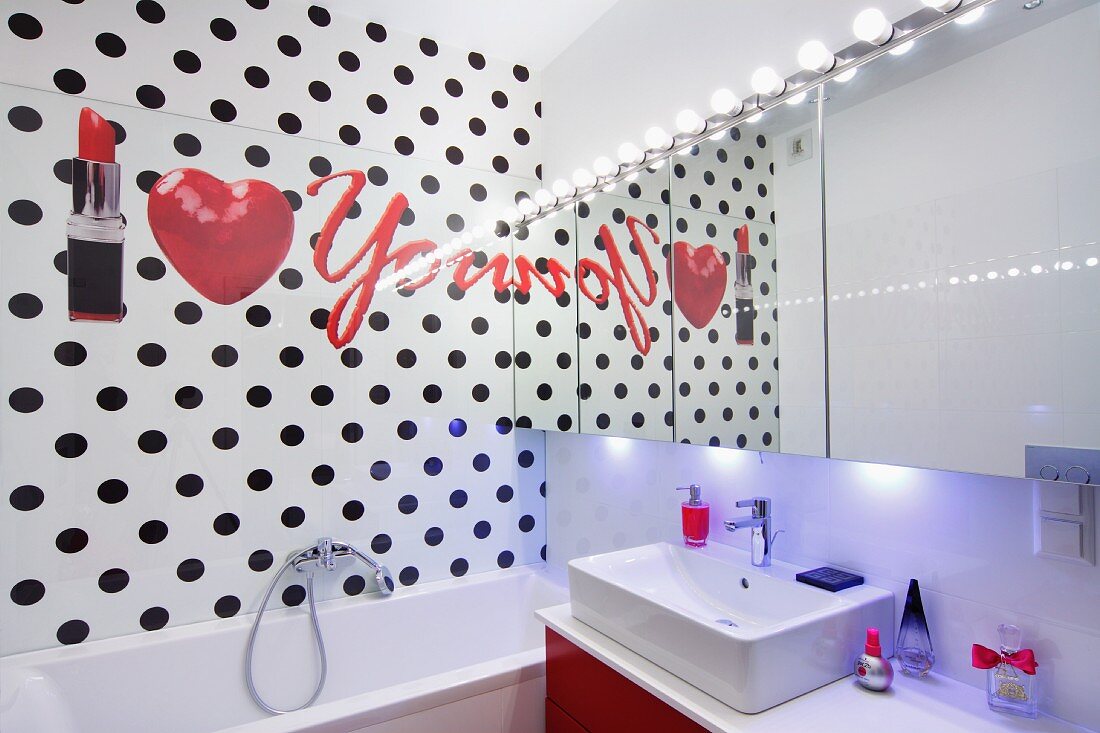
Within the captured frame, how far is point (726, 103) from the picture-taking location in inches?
66.1

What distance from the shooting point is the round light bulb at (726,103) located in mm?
1668

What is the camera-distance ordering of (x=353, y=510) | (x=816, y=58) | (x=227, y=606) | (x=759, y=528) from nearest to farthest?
(x=816, y=58) → (x=759, y=528) → (x=227, y=606) → (x=353, y=510)

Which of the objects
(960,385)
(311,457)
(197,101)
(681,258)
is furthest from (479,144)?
(960,385)

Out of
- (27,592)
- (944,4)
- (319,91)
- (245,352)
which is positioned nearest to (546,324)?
(245,352)

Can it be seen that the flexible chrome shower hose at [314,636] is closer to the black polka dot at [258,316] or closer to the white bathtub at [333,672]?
the white bathtub at [333,672]

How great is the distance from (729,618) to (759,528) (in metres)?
0.24

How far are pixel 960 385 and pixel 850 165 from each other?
524mm

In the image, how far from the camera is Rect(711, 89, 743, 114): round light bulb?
1668mm

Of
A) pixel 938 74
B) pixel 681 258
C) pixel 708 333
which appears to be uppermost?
pixel 938 74

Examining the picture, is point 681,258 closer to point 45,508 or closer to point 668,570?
point 668,570

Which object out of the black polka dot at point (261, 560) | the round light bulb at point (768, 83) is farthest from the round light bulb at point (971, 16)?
the black polka dot at point (261, 560)

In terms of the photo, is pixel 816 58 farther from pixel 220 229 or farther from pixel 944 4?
pixel 220 229

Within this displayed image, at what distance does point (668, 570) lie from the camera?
1826mm

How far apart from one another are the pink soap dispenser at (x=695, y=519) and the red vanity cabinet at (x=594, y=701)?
48 cm
